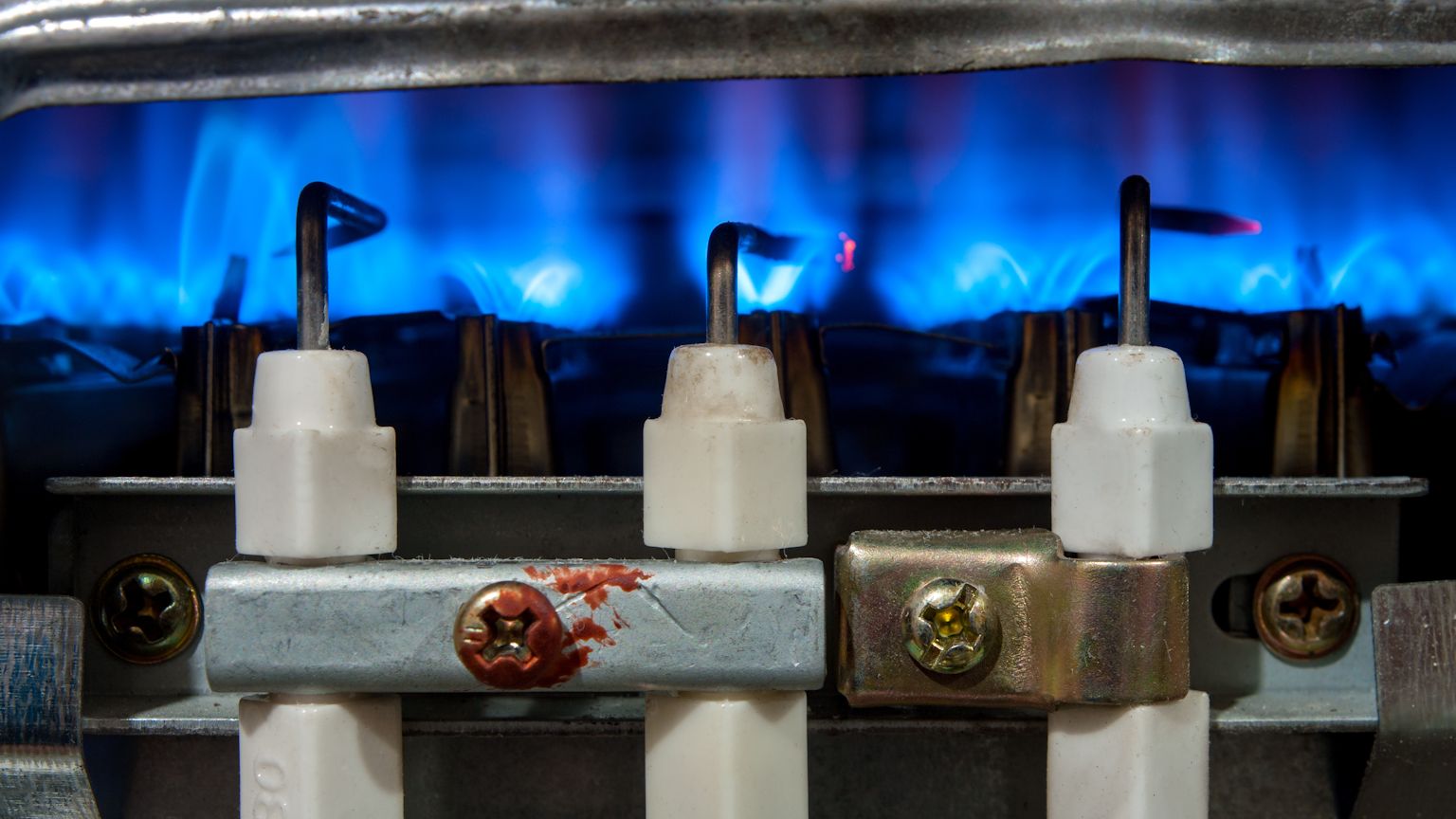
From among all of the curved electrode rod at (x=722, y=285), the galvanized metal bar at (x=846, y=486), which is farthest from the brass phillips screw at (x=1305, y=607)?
the curved electrode rod at (x=722, y=285)

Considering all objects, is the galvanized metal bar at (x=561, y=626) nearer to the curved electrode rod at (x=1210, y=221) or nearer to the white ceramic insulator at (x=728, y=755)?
the white ceramic insulator at (x=728, y=755)

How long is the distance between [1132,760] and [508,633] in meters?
0.25

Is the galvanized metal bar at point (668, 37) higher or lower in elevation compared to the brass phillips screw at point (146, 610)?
higher

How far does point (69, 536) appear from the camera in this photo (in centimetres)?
56

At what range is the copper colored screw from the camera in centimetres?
47

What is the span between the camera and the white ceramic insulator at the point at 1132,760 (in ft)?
1.55

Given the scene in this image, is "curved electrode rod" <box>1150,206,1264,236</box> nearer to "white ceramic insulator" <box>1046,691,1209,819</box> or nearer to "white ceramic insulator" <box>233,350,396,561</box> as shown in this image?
"white ceramic insulator" <box>1046,691,1209,819</box>

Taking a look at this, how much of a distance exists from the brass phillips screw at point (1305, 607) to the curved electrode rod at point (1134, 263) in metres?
0.16

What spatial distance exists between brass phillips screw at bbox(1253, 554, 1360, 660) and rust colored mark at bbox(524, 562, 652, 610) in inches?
12.3

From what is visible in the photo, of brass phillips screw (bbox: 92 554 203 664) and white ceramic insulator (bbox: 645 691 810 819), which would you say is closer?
white ceramic insulator (bbox: 645 691 810 819)

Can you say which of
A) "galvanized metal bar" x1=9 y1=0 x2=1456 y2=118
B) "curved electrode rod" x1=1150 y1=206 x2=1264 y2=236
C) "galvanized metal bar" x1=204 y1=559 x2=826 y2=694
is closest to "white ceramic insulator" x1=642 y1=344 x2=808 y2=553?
"galvanized metal bar" x1=204 y1=559 x2=826 y2=694

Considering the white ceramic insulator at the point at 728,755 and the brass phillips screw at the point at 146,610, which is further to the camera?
the brass phillips screw at the point at 146,610

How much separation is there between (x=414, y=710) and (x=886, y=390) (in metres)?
0.27

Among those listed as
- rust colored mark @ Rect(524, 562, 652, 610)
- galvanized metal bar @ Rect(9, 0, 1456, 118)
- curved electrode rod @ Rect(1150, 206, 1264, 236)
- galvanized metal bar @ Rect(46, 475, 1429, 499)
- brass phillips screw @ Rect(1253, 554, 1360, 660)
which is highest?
galvanized metal bar @ Rect(9, 0, 1456, 118)
